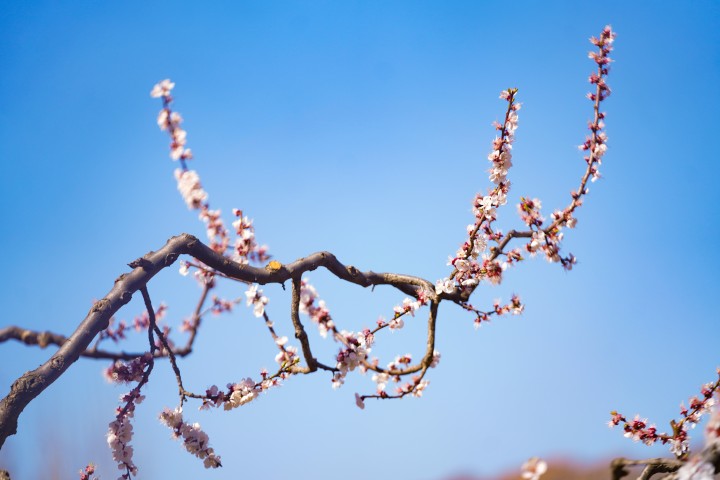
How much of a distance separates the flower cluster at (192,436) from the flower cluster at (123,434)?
0.22 meters

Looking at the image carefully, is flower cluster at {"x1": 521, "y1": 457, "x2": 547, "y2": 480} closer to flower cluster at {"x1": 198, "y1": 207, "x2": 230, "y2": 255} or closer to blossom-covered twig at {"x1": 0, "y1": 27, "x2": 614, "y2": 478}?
blossom-covered twig at {"x1": 0, "y1": 27, "x2": 614, "y2": 478}

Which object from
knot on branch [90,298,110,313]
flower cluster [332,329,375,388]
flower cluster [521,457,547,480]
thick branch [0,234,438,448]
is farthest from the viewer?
flower cluster [332,329,375,388]

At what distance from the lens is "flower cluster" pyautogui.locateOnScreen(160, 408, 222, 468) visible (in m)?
3.86

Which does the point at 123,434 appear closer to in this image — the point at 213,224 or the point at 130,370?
the point at 130,370

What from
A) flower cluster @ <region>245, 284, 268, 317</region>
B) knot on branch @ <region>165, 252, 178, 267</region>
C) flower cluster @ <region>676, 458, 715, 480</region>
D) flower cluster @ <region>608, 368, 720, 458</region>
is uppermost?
flower cluster @ <region>245, 284, 268, 317</region>

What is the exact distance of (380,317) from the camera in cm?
420

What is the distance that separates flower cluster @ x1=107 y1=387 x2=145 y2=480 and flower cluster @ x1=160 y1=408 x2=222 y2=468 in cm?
22

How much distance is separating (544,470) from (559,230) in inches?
108

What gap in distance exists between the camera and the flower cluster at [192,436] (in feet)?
12.6

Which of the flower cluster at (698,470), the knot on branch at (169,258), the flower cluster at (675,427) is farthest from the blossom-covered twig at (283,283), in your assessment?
the flower cluster at (698,470)

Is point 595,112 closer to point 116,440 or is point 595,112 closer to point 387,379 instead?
point 387,379

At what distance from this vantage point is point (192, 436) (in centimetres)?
388

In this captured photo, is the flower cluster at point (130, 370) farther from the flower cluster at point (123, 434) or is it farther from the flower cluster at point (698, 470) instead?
the flower cluster at point (698, 470)

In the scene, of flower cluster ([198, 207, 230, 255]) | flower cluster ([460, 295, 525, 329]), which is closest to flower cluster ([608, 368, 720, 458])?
flower cluster ([460, 295, 525, 329])
